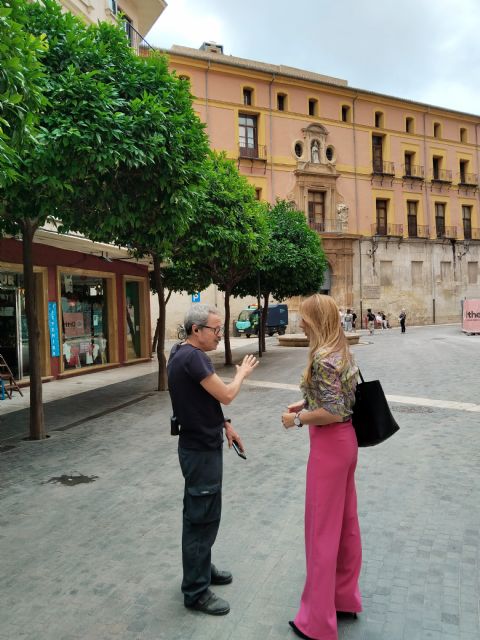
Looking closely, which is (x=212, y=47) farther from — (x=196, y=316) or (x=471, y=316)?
(x=196, y=316)

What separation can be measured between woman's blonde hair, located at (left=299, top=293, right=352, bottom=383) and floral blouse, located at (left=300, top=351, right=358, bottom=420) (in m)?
0.04

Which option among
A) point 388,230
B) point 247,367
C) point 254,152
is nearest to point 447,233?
point 388,230

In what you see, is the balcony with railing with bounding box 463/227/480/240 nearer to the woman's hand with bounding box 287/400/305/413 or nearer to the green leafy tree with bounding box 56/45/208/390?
the green leafy tree with bounding box 56/45/208/390

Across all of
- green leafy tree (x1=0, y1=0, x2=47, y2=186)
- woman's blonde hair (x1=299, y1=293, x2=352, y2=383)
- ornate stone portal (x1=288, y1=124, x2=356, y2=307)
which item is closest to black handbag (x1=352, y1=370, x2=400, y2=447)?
woman's blonde hair (x1=299, y1=293, x2=352, y2=383)

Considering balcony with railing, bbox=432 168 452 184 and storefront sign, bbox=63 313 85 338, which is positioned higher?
balcony with railing, bbox=432 168 452 184

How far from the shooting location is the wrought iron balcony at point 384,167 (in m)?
40.2

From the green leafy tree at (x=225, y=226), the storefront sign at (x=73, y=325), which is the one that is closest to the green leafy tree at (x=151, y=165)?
the green leafy tree at (x=225, y=226)

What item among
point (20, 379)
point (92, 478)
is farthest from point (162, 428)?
point (20, 379)

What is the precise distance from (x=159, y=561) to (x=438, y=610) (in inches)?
72.6

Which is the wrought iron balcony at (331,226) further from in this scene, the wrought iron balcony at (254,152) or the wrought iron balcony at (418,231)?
the wrought iron balcony at (418,231)

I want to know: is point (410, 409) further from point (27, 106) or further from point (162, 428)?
point (27, 106)

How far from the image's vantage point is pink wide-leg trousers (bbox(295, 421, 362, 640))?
115 inches

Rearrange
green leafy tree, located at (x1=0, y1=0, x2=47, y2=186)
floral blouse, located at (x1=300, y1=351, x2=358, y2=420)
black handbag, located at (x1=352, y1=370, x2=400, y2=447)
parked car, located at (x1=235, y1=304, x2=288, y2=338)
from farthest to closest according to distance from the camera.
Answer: parked car, located at (x1=235, y1=304, x2=288, y2=338) → green leafy tree, located at (x1=0, y1=0, x2=47, y2=186) → black handbag, located at (x1=352, y1=370, x2=400, y2=447) → floral blouse, located at (x1=300, y1=351, x2=358, y2=420)

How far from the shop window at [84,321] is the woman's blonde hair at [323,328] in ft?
44.5
